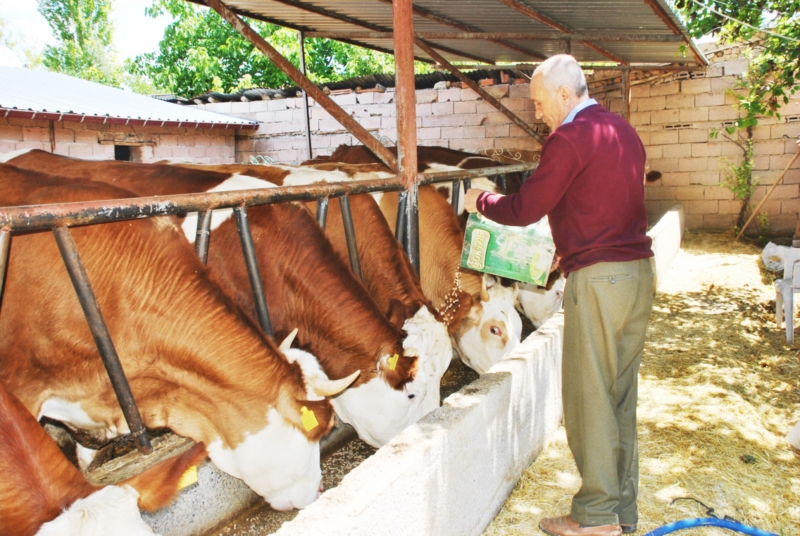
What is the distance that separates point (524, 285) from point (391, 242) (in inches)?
83.2

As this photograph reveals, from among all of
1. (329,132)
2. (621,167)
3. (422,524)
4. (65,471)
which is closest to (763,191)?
(329,132)

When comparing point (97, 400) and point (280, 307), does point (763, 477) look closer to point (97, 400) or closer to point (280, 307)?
point (280, 307)

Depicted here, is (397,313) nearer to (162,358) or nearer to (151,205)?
(162,358)

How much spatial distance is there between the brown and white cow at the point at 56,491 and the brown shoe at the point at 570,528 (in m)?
1.48

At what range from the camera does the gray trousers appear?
7.97 feet

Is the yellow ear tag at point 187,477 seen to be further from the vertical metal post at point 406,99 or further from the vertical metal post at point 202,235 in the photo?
the vertical metal post at point 406,99

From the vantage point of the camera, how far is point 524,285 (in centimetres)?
578

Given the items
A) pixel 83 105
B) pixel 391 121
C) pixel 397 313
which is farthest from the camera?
pixel 391 121

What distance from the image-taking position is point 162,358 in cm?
270

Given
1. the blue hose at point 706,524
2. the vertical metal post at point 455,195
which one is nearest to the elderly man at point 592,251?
the blue hose at point 706,524

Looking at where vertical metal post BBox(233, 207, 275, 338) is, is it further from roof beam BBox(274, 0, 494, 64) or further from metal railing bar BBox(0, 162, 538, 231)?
roof beam BBox(274, 0, 494, 64)

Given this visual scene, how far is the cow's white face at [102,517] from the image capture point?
1562 mm

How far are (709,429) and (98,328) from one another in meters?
3.22

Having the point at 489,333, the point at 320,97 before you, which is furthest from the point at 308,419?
the point at 489,333
